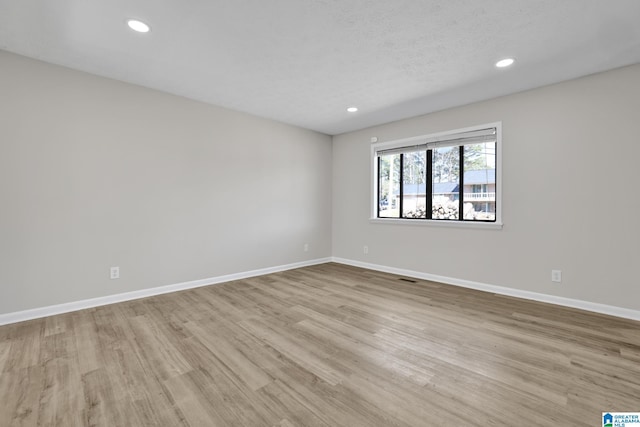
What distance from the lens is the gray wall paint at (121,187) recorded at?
2.64 metres

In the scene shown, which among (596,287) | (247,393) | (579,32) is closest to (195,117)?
(247,393)

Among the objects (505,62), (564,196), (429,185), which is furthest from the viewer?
(429,185)

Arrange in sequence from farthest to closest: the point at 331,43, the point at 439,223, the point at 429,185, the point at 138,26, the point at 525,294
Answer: the point at 429,185
the point at 439,223
the point at 525,294
the point at 331,43
the point at 138,26

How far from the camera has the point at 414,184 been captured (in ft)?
14.9

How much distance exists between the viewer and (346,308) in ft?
9.85

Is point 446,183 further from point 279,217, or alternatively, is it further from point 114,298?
point 114,298

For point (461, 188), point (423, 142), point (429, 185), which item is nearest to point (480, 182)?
point (461, 188)

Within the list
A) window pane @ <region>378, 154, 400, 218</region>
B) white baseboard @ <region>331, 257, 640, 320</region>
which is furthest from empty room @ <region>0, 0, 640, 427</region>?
window pane @ <region>378, 154, 400, 218</region>

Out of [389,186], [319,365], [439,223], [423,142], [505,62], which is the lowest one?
[319,365]

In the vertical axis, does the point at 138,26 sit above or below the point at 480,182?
above

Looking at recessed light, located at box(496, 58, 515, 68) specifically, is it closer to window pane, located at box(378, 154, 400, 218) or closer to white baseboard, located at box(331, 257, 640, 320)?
window pane, located at box(378, 154, 400, 218)

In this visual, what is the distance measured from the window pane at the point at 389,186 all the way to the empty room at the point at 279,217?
0.45 ft

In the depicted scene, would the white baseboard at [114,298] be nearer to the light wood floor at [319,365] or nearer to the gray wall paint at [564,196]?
the light wood floor at [319,365]

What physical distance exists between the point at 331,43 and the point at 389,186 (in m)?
2.91
